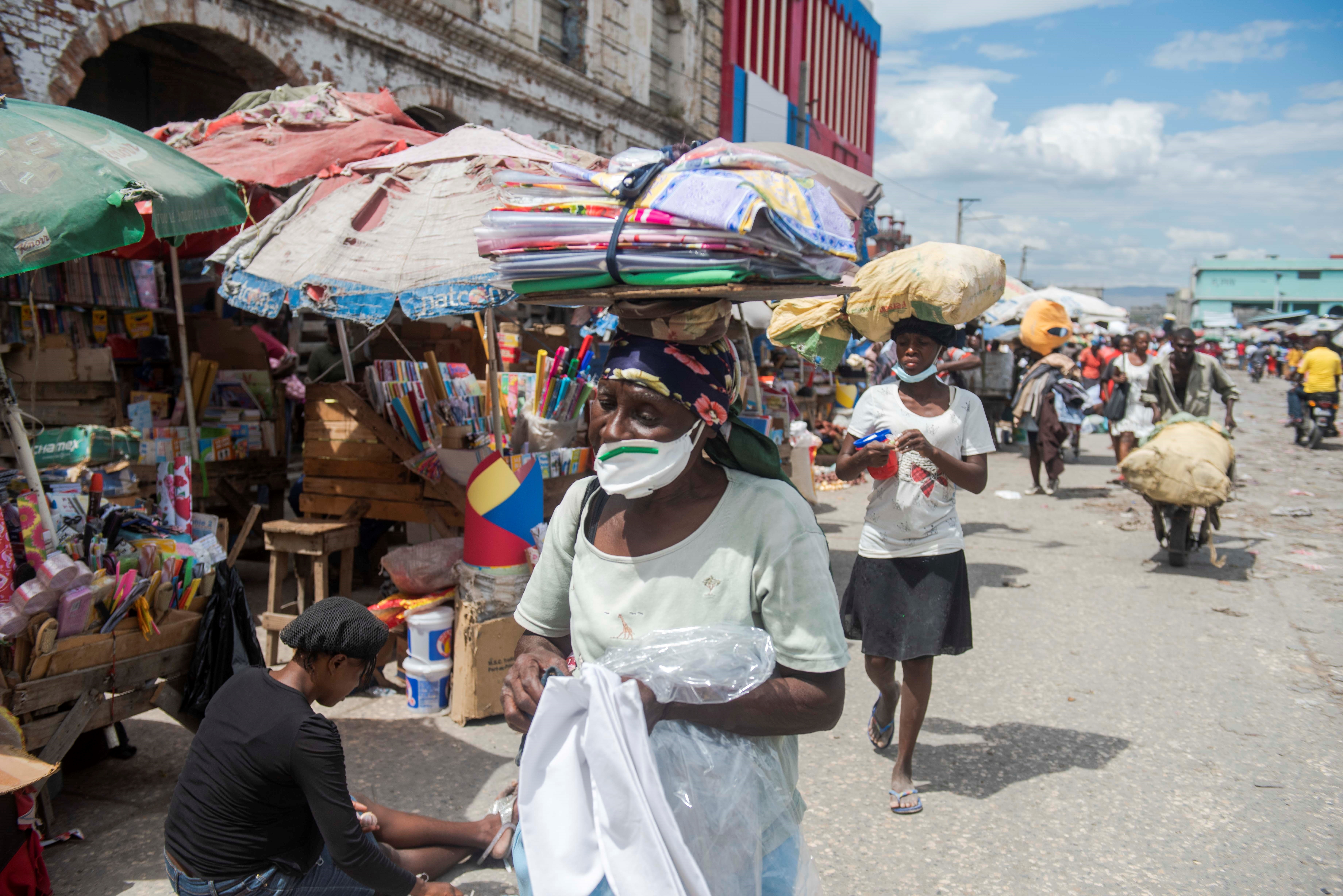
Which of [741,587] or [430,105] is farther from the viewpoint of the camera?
[430,105]

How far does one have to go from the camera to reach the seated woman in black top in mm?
2398

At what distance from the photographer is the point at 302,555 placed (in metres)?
5.29

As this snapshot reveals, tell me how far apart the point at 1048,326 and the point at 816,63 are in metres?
Answer: 17.0

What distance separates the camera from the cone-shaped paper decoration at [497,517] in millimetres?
4367

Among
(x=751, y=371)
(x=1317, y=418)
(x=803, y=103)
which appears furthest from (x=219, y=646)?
(x=803, y=103)

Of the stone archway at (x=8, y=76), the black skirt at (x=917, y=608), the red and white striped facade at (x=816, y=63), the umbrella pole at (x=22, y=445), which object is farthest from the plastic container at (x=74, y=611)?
the red and white striped facade at (x=816, y=63)

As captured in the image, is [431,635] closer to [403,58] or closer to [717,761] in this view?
[717,761]

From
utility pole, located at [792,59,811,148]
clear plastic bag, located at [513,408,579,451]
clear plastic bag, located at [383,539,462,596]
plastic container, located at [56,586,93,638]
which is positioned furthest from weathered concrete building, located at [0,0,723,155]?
plastic container, located at [56,586,93,638]

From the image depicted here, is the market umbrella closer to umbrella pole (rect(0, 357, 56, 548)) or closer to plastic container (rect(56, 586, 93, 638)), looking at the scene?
umbrella pole (rect(0, 357, 56, 548))

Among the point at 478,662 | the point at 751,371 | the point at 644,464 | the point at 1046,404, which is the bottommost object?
the point at 478,662

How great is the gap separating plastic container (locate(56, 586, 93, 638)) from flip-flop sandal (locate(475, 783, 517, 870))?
5.59 feet

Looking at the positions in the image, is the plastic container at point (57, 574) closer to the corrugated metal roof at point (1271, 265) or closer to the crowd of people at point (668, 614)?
the crowd of people at point (668, 614)

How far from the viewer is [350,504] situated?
546 cm

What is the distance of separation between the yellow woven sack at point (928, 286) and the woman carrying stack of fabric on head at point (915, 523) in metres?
0.10
